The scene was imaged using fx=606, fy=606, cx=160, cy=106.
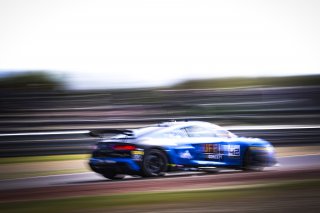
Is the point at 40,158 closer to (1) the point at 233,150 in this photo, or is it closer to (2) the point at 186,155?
(2) the point at 186,155

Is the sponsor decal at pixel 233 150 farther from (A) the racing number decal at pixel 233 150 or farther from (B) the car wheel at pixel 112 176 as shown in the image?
(B) the car wheel at pixel 112 176

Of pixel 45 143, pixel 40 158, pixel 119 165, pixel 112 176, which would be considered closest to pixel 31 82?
pixel 40 158

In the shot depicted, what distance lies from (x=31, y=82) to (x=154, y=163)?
970cm

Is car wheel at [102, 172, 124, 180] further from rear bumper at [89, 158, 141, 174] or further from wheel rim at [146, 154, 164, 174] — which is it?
wheel rim at [146, 154, 164, 174]

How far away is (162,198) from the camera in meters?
7.54

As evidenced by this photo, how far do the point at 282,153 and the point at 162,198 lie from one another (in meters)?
10.6

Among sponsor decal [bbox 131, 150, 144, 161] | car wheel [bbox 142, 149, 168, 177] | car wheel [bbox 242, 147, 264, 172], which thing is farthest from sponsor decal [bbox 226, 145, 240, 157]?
sponsor decal [bbox 131, 150, 144, 161]

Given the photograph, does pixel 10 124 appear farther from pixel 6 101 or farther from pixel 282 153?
pixel 282 153

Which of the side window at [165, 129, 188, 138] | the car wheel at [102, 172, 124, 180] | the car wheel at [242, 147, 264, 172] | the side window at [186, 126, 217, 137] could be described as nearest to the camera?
the side window at [165, 129, 188, 138]

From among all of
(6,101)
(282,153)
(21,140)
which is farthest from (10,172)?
(282,153)

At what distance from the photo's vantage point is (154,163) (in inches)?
431

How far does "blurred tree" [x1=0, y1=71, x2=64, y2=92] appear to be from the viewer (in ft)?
59.5

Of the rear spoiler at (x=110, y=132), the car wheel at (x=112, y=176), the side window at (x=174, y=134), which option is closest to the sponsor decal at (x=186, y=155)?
the side window at (x=174, y=134)

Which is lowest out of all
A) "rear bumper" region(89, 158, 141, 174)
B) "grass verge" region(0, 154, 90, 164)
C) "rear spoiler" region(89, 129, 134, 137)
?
"grass verge" region(0, 154, 90, 164)
